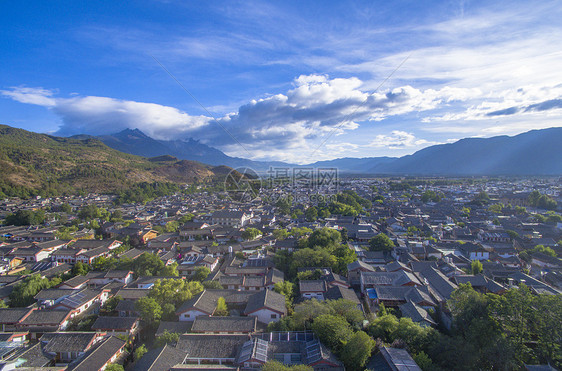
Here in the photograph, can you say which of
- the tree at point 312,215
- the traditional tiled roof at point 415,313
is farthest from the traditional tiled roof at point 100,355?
the tree at point 312,215

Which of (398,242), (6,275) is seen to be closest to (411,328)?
(398,242)

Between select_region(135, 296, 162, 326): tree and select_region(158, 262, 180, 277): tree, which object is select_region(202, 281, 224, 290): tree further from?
select_region(158, 262, 180, 277): tree

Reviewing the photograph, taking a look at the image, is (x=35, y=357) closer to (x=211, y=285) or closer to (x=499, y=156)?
(x=211, y=285)

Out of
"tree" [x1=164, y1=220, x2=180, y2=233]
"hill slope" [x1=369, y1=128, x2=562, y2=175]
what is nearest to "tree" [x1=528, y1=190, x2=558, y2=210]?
"tree" [x1=164, y1=220, x2=180, y2=233]

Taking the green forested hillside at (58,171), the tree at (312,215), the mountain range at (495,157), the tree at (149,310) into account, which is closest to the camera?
the tree at (149,310)

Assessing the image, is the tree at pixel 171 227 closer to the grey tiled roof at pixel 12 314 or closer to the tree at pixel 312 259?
the grey tiled roof at pixel 12 314
